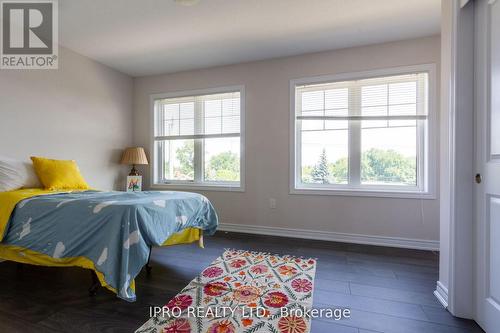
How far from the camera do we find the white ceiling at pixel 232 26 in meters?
2.28

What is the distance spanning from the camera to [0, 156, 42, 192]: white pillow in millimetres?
2213

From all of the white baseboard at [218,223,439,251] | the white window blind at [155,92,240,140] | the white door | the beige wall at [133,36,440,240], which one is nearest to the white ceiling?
the beige wall at [133,36,440,240]

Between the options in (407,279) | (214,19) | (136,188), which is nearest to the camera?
(407,279)

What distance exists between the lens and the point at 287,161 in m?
3.26

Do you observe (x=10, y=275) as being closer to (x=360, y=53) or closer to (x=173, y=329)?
(x=173, y=329)

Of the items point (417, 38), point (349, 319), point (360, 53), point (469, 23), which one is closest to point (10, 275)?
point (349, 319)

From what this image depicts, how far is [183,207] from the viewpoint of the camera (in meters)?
2.10

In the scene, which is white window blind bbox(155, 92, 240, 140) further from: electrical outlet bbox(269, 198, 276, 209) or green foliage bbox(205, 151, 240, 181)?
electrical outlet bbox(269, 198, 276, 209)

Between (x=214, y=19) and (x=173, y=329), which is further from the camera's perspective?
(x=214, y=19)

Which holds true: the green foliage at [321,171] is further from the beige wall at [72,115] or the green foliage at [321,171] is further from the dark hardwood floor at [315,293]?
the beige wall at [72,115]

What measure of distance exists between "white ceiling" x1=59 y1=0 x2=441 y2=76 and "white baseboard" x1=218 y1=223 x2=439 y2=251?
232 centimetres

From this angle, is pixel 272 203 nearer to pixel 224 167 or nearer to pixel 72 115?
pixel 224 167

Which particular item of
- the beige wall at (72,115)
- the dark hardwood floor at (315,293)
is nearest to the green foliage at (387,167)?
the dark hardwood floor at (315,293)

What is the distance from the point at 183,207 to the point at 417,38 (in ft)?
10.3
